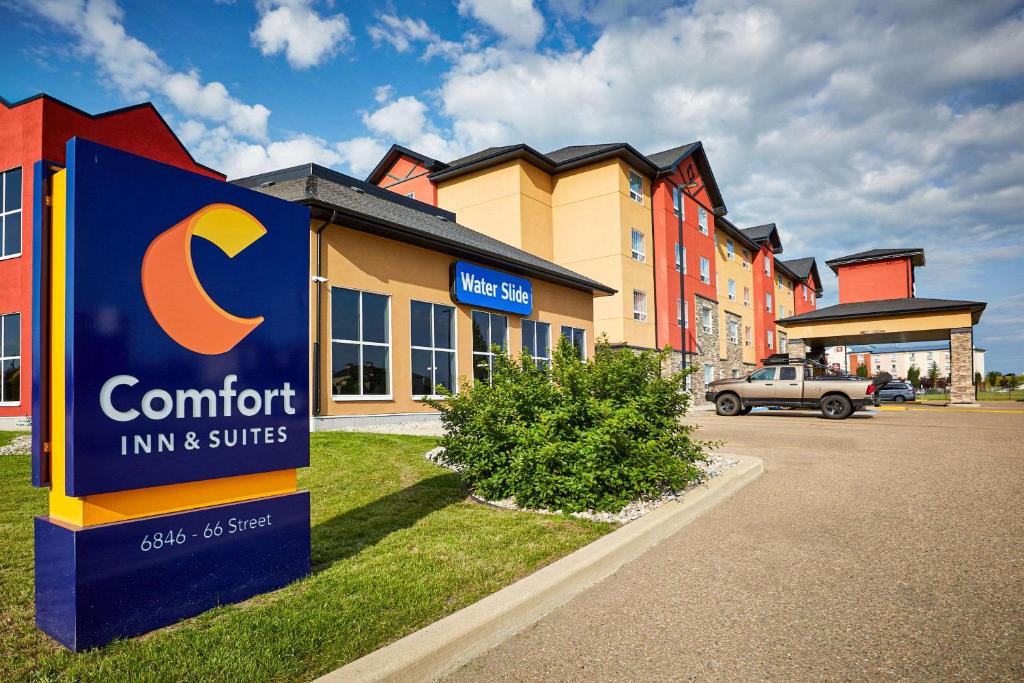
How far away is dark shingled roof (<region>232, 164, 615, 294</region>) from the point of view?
50.0 ft

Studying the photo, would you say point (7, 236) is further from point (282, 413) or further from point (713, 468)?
point (713, 468)

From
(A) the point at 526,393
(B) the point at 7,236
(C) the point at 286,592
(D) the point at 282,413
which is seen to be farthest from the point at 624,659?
(B) the point at 7,236

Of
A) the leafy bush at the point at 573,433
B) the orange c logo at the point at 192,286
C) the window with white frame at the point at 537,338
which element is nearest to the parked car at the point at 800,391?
the window with white frame at the point at 537,338

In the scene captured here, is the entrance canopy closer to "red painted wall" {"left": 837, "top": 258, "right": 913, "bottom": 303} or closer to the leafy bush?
"red painted wall" {"left": 837, "top": 258, "right": 913, "bottom": 303}

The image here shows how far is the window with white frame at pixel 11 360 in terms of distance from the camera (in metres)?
15.8

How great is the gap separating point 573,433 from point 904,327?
3500 cm

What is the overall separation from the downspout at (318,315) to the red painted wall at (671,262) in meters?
22.0

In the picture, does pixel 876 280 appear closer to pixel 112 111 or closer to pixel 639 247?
pixel 639 247

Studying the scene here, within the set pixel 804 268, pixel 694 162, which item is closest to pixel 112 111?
pixel 694 162

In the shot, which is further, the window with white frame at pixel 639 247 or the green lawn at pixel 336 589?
the window with white frame at pixel 639 247

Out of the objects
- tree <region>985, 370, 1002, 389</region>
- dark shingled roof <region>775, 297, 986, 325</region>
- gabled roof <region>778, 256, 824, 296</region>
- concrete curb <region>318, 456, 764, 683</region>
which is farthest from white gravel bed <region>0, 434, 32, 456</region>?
tree <region>985, 370, 1002, 389</region>

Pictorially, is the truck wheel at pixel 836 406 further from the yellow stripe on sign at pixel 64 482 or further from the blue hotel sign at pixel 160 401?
the yellow stripe on sign at pixel 64 482

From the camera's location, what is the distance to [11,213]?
52.7ft

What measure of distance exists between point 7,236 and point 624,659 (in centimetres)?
1941
